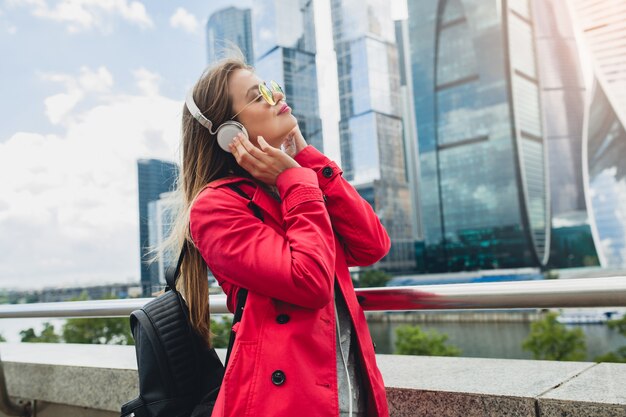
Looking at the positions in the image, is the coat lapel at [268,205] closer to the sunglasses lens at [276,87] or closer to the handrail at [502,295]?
A: the sunglasses lens at [276,87]

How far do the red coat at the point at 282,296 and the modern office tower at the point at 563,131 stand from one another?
221ft

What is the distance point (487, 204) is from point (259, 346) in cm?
6505

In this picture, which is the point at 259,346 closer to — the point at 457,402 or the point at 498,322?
the point at 457,402

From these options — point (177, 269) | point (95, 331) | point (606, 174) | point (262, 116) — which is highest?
point (606, 174)

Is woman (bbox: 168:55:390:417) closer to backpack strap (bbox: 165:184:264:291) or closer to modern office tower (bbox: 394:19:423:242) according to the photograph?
backpack strap (bbox: 165:184:264:291)

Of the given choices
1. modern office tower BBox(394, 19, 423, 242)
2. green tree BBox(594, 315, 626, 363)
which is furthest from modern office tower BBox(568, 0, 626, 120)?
modern office tower BBox(394, 19, 423, 242)

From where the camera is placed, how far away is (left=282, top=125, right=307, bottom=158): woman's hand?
1525 mm

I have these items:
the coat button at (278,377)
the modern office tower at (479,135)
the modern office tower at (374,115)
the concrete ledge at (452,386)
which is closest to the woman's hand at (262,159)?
the coat button at (278,377)

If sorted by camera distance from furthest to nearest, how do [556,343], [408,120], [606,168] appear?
[408,120] → [606,168] → [556,343]

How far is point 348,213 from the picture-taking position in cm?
142

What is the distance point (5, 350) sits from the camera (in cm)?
337

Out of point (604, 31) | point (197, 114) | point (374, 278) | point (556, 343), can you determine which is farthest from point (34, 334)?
point (604, 31)

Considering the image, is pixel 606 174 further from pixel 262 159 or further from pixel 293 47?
pixel 262 159

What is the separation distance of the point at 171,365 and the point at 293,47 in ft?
245
